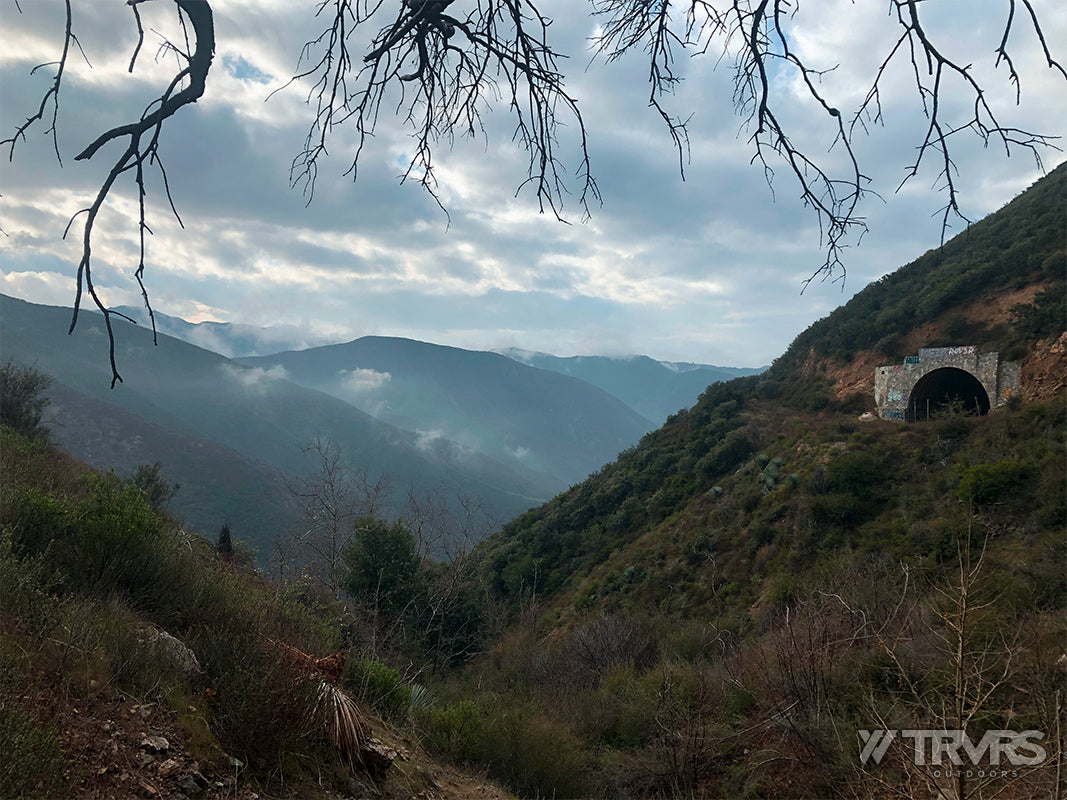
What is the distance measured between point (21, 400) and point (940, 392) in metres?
33.8

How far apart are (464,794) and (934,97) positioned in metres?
5.59

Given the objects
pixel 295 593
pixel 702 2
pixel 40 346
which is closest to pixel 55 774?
pixel 702 2

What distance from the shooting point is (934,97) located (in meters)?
1.96

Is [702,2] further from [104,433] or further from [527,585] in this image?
[104,433]

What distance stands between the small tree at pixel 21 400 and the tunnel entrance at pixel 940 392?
101 feet

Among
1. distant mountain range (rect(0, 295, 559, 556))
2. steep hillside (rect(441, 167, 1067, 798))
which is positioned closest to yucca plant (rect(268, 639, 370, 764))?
steep hillside (rect(441, 167, 1067, 798))

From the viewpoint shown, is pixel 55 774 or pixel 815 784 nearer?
pixel 55 774

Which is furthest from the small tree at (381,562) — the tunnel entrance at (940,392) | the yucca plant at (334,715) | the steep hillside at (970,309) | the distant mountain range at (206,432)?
the distant mountain range at (206,432)

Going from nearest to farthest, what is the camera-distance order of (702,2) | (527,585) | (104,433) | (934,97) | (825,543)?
(934,97) → (702,2) → (825,543) → (527,585) → (104,433)

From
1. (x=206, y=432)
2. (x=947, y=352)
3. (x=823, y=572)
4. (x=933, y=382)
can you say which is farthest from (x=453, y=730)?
(x=206, y=432)

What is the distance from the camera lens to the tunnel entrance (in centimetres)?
2409

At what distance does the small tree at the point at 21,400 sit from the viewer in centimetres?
1460
